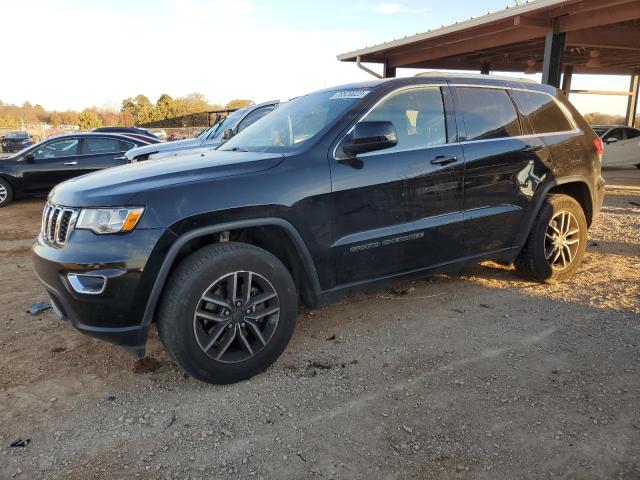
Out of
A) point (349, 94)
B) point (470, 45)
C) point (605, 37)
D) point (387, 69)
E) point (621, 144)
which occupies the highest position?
point (470, 45)

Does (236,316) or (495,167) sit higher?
(495,167)

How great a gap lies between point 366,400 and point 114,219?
5.79 feet

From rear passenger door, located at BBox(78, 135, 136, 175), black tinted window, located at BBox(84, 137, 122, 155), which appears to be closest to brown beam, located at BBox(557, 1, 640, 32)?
rear passenger door, located at BBox(78, 135, 136, 175)

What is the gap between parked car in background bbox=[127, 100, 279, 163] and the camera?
786 cm

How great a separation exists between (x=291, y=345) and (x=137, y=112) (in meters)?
47.9

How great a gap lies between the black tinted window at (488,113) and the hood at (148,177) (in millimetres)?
1728

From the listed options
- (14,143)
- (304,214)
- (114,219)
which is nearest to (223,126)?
(304,214)

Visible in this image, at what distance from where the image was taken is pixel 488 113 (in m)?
4.08

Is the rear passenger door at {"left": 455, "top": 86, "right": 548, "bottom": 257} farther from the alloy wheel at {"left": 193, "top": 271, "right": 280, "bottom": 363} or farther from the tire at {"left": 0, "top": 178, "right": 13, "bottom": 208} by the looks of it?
the tire at {"left": 0, "top": 178, "right": 13, "bottom": 208}

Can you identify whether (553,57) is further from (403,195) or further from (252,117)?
(403,195)

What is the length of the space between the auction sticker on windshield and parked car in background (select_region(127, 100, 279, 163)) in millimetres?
3832

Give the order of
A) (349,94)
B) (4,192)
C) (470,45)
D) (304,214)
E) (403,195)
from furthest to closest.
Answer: (470,45) → (4,192) → (349,94) → (403,195) → (304,214)

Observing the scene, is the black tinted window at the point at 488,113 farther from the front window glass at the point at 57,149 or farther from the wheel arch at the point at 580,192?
the front window glass at the point at 57,149

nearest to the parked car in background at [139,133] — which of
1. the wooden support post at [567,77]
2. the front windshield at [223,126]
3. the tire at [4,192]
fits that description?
the tire at [4,192]
